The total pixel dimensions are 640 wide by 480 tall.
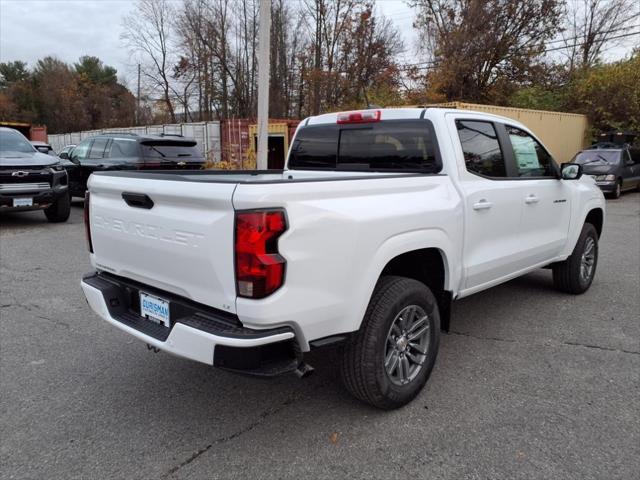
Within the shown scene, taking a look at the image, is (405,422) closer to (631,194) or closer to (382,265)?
(382,265)

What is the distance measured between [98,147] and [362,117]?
369 inches

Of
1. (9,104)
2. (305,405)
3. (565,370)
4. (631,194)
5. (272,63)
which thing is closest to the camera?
(305,405)

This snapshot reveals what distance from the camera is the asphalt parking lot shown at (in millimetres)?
2529

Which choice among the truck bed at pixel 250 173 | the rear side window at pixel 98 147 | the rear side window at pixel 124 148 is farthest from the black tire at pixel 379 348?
the rear side window at pixel 98 147

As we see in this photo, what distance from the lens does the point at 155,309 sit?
276cm

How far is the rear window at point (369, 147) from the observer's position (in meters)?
3.63

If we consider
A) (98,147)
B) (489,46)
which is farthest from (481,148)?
(489,46)

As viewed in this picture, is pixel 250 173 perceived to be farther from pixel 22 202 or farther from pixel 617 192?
pixel 617 192

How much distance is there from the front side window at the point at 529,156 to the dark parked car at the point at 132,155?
25.9 ft

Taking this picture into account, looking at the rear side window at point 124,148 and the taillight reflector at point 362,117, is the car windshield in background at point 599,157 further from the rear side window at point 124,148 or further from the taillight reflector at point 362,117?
the taillight reflector at point 362,117

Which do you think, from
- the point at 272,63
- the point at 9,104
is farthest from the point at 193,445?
the point at 9,104

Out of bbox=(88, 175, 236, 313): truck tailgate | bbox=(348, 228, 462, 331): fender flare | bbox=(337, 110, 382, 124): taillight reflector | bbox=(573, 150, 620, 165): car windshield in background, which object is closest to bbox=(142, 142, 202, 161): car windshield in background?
bbox=(337, 110, 382, 124): taillight reflector

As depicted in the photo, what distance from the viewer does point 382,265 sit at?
9.00ft

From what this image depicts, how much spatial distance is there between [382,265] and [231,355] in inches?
38.2
